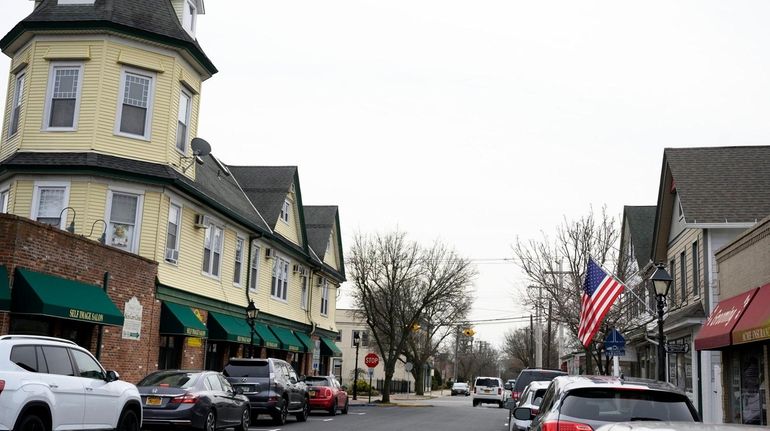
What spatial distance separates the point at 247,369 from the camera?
925 inches

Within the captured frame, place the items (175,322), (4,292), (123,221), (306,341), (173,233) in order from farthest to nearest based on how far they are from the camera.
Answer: (306,341), (173,233), (175,322), (123,221), (4,292)

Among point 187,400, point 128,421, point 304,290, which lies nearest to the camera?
point 128,421

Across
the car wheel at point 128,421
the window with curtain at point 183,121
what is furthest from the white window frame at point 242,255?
the car wheel at point 128,421

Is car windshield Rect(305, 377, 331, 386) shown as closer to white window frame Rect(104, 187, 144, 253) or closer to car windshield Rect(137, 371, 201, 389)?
white window frame Rect(104, 187, 144, 253)

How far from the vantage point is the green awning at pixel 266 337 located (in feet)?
106

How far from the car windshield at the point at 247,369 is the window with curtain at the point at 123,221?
14.8 feet

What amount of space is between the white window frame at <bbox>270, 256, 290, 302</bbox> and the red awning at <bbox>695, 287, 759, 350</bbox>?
67.9 ft

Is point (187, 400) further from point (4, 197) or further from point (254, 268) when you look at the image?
point (254, 268)

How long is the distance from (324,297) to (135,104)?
2474 centimetres

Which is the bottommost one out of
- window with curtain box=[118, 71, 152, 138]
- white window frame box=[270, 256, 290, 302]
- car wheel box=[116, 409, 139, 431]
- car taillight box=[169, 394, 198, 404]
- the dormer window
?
car wheel box=[116, 409, 139, 431]

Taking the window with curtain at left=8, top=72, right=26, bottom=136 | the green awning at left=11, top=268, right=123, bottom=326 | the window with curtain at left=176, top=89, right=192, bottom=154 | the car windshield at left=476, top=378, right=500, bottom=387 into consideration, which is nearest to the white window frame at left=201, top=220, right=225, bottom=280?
the window with curtain at left=176, top=89, right=192, bottom=154

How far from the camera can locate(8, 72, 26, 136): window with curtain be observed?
81.9ft

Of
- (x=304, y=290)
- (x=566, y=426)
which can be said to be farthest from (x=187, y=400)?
(x=304, y=290)

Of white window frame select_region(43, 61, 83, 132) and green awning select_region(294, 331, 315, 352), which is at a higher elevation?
white window frame select_region(43, 61, 83, 132)
